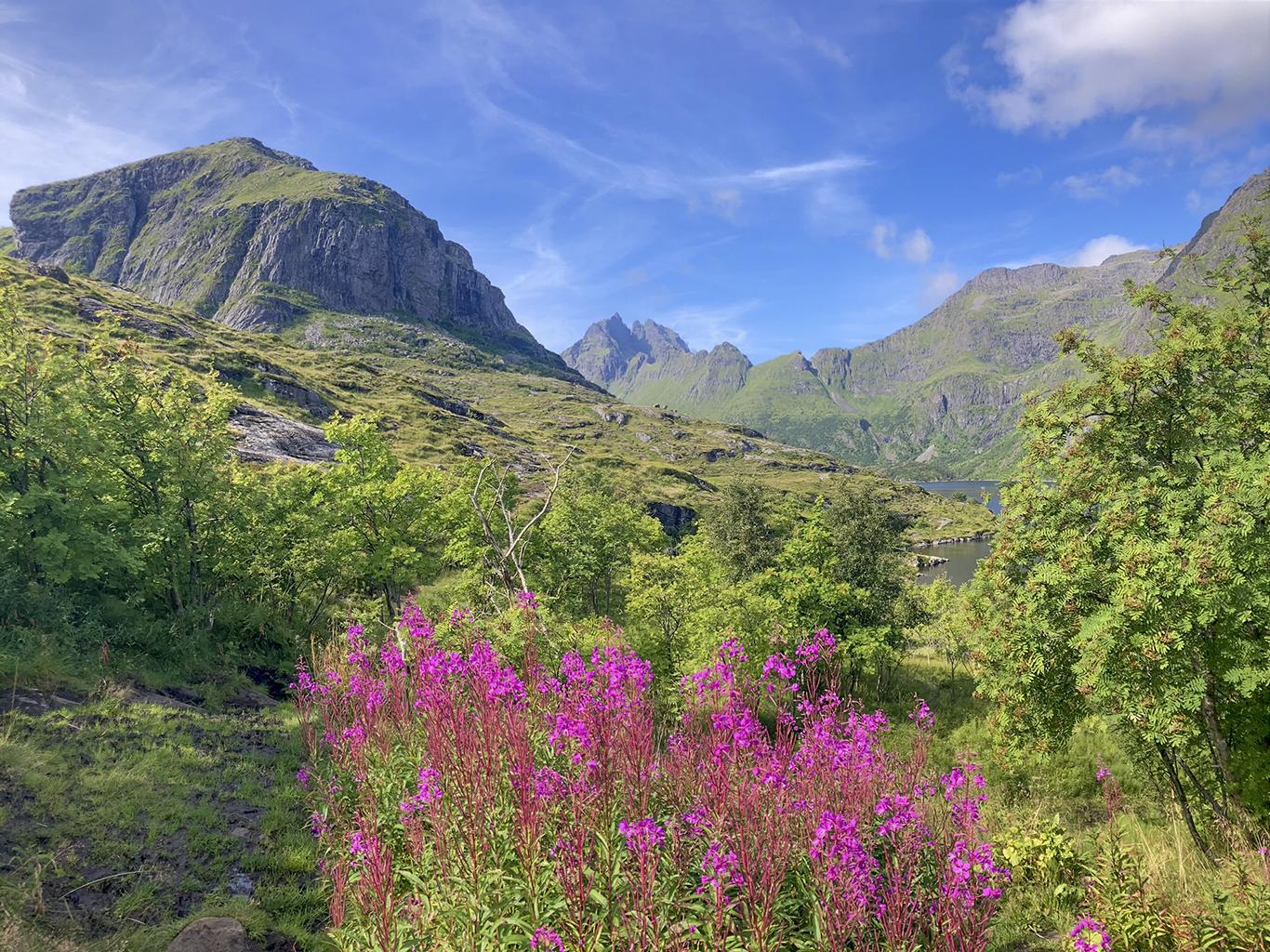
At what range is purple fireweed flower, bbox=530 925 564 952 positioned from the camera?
12.4 feet

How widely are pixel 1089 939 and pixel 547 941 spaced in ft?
14.6

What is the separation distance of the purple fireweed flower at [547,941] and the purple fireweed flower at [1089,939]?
4193mm

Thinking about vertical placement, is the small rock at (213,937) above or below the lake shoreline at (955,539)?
above

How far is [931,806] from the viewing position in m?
5.80

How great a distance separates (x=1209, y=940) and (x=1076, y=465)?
868 cm

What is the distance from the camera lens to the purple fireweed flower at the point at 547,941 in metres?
3.77

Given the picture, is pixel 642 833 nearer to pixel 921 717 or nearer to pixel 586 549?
pixel 921 717

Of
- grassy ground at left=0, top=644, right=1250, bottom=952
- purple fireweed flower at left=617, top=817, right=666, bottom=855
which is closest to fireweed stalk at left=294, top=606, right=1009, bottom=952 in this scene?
purple fireweed flower at left=617, top=817, right=666, bottom=855

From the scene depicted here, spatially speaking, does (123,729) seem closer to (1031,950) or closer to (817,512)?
(1031,950)

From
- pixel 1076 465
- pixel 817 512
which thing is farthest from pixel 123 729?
pixel 817 512

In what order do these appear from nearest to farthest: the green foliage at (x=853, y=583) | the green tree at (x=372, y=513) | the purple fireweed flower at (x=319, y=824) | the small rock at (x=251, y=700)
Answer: the purple fireweed flower at (x=319, y=824)
the small rock at (x=251, y=700)
the green tree at (x=372, y=513)
the green foliage at (x=853, y=583)

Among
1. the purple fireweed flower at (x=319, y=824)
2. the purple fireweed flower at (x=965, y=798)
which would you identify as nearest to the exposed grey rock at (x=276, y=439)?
the purple fireweed flower at (x=319, y=824)

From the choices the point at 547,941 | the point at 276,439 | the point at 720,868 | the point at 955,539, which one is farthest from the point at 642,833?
the point at 955,539

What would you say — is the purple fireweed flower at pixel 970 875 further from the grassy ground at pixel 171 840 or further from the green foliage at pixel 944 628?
the green foliage at pixel 944 628
